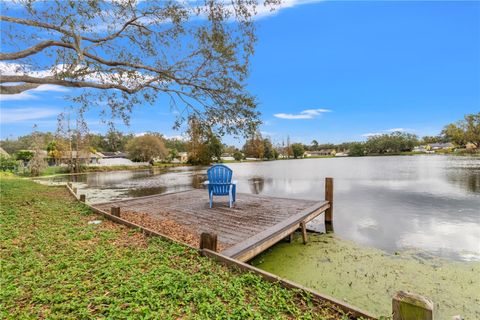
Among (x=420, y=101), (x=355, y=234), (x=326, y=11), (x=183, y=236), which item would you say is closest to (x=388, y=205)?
(x=355, y=234)

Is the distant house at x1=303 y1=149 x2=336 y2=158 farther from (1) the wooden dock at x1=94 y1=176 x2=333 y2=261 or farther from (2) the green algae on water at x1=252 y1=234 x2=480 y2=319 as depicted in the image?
(2) the green algae on water at x1=252 y1=234 x2=480 y2=319

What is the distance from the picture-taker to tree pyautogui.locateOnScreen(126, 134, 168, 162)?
1467 inches

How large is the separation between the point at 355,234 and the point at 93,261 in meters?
5.24

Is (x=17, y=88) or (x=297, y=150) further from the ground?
(x=17, y=88)

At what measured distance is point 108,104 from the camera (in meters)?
6.57

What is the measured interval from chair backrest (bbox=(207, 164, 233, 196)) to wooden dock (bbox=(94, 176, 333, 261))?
45cm

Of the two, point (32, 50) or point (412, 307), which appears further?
point (32, 50)

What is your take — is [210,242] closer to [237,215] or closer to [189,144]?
[237,215]

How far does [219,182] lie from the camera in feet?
19.4

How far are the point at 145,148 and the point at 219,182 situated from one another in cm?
3470

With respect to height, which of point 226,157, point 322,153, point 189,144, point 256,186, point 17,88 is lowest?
point 256,186

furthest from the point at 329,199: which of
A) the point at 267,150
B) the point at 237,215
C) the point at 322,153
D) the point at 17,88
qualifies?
the point at 322,153

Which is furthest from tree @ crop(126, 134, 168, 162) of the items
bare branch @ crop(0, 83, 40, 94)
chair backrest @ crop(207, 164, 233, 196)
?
chair backrest @ crop(207, 164, 233, 196)

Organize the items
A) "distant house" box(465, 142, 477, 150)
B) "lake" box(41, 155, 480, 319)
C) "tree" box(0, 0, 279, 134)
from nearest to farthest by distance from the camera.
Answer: "lake" box(41, 155, 480, 319), "tree" box(0, 0, 279, 134), "distant house" box(465, 142, 477, 150)
